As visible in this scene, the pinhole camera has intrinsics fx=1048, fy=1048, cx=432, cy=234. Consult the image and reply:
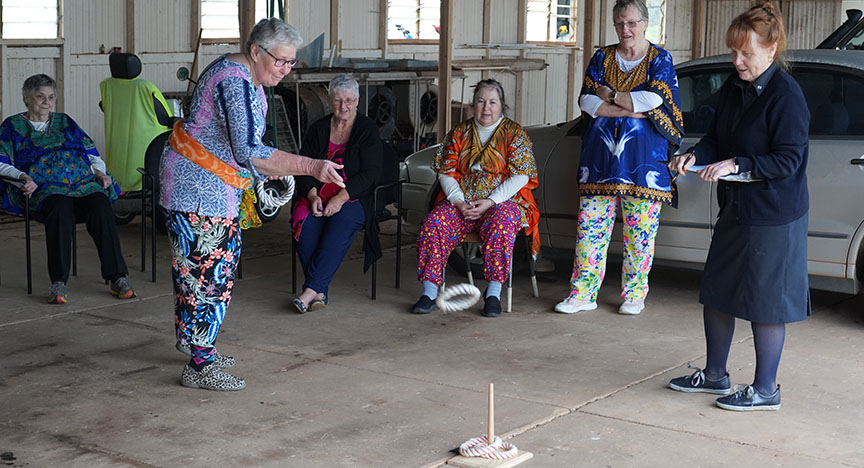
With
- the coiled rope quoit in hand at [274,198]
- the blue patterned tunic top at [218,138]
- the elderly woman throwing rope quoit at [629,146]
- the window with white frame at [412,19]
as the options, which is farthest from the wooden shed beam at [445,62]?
the window with white frame at [412,19]

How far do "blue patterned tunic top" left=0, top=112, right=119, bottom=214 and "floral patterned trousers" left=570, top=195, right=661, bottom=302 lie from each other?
9.44ft

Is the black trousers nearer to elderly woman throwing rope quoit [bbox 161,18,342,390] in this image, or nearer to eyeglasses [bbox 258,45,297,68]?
elderly woman throwing rope quoit [bbox 161,18,342,390]

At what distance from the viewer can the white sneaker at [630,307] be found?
580 cm

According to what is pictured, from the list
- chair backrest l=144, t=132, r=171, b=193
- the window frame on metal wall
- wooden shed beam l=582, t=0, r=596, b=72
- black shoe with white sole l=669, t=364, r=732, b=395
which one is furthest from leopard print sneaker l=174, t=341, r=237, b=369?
the window frame on metal wall

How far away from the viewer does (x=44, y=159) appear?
6109 mm

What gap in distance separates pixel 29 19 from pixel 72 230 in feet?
16.8

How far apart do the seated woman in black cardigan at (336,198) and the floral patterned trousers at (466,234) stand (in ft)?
1.22

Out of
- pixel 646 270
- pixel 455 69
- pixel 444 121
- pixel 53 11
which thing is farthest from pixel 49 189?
pixel 455 69

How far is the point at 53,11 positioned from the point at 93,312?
602 cm

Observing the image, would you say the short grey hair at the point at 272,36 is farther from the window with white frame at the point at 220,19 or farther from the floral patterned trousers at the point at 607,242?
the window with white frame at the point at 220,19

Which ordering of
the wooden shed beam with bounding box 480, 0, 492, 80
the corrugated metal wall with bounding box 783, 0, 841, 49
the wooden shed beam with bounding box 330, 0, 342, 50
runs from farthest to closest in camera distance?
the corrugated metal wall with bounding box 783, 0, 841, 49
the wooden shed beam with bounding box 480, 0, 492, 80
the wooden shed beam with bounding box 330, 0, 342, 50

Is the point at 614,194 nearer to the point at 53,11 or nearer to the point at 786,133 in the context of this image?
the point at 786,133

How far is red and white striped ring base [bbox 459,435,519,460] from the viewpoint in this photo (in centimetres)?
351

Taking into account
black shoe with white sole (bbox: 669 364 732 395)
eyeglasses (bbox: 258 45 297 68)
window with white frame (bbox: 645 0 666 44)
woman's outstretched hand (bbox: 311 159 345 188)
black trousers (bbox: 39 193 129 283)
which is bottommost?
black shoe with white sole (bbox: 669 364 732 395)
